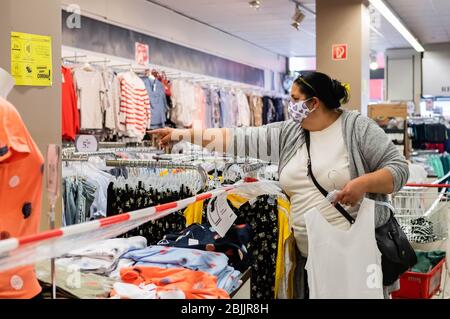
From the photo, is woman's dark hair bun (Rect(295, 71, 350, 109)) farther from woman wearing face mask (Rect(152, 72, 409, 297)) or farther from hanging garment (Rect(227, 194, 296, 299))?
hanging garment (Rect(227, 194, 296, 299))

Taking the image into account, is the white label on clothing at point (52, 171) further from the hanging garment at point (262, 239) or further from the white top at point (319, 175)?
the hanging garment at point (262, 239)

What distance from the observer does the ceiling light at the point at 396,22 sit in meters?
8.04

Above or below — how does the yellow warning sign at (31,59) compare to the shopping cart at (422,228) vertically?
above

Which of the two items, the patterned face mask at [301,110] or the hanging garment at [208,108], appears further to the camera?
the hanging garment at [208,108]

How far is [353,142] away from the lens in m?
2.50

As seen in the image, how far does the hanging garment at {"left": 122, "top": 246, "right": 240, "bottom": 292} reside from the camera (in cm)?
205

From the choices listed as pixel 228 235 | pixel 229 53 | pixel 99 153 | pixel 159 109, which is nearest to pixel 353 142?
pixel 228 235

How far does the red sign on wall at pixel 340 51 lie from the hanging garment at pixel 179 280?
18.0 ft

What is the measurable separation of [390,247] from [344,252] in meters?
0.24

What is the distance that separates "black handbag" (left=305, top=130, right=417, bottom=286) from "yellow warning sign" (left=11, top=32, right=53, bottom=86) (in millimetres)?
1369

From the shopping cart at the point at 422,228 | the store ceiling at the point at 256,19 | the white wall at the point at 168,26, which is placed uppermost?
the store ceiling at the point at 256,19

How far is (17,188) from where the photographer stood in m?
1.50

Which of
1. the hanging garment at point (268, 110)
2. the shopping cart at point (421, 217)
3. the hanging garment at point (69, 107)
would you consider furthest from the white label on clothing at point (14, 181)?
the hanging garment at point (268, 110)

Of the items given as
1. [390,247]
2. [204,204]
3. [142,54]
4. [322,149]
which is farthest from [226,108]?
[390,247]
